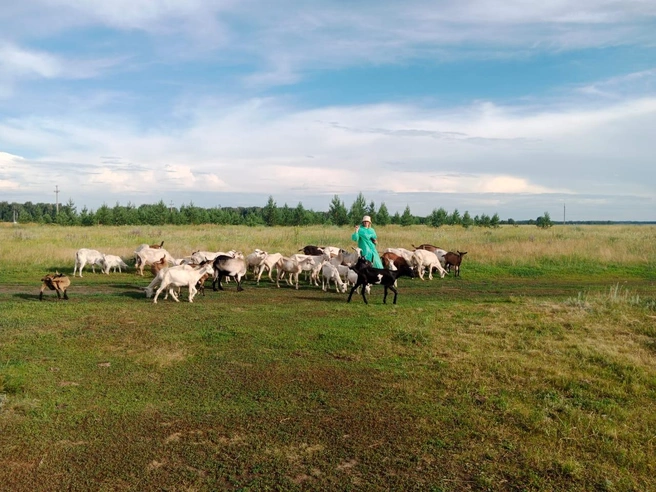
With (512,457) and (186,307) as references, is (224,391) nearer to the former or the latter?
(512,457)

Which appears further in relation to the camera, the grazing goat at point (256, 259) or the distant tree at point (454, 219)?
the distant tree at point (454, 219)

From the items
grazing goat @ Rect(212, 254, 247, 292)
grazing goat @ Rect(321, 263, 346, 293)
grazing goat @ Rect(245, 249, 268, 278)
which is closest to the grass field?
grazing goat @ Rect(321, 263, 346, 293)

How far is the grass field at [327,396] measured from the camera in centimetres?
498

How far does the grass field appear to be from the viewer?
16.3 ft

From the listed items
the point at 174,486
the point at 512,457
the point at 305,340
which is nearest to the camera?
the point at 174,486

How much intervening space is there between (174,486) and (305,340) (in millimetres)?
5034

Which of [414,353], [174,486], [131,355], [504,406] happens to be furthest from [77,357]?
[504,406]

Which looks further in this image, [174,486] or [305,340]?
[305,340]

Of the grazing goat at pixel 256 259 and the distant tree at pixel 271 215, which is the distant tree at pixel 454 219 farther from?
the grazing goat at pixel 256 259

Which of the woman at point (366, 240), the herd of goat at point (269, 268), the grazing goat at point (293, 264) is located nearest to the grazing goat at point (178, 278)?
the herd of goat at point (269, 268)

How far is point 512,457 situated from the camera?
5.31 metres

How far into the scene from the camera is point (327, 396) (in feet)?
22.6

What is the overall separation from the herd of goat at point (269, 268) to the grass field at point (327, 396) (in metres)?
0.93

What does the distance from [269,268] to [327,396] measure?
37.5ft
